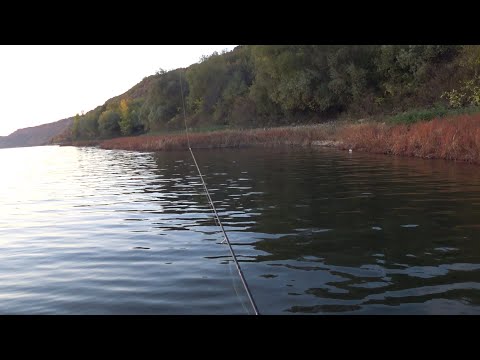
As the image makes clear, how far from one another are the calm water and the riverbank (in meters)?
3.97

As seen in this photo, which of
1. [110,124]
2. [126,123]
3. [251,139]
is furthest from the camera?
[110,124]

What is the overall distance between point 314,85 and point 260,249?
1844 inches

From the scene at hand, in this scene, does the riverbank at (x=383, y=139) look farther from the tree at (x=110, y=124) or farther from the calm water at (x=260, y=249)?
the tree at (x=110, y=124)

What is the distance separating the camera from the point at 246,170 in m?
20.9

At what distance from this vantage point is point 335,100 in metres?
50.9

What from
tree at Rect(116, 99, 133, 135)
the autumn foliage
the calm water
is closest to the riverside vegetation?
the autumn foliage

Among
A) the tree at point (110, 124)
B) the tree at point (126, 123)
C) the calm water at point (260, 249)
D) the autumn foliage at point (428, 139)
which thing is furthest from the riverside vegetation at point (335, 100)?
the tree at point (110, 124)

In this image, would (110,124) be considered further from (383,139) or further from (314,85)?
(383,139)

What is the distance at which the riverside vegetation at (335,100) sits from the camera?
23219 mm

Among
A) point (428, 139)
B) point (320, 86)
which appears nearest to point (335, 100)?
point (320, 86)
